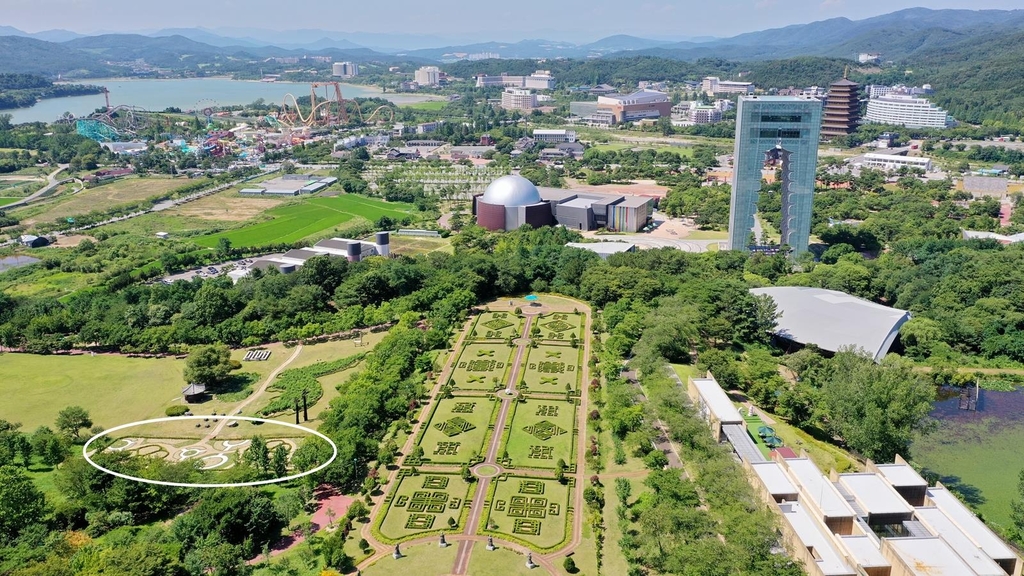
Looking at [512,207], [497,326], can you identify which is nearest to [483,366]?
[497,326]

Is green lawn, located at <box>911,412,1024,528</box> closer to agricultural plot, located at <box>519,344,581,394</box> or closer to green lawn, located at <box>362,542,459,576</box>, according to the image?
agricultural plot, located at <box>519,344,581,394</box>

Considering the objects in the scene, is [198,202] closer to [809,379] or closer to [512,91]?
[809,379]

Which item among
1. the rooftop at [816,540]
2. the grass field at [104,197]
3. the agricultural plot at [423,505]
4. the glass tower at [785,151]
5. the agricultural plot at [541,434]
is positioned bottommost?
the agricultural plot at [423,505]

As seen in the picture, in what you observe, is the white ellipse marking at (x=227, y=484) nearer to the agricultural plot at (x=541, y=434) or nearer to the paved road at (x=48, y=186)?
the agricultural plot at (x=541, y=434)

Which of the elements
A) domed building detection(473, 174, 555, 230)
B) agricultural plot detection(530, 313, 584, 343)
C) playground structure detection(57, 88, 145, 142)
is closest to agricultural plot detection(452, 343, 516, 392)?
agricultural plot detection(530, 313, 584, 343)

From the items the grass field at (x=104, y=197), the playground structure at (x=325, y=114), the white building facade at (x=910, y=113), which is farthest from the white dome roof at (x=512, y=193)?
the white building facade at (x=910, y=113)

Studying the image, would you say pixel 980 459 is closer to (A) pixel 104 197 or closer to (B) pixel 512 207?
(B) pixel 512 207
